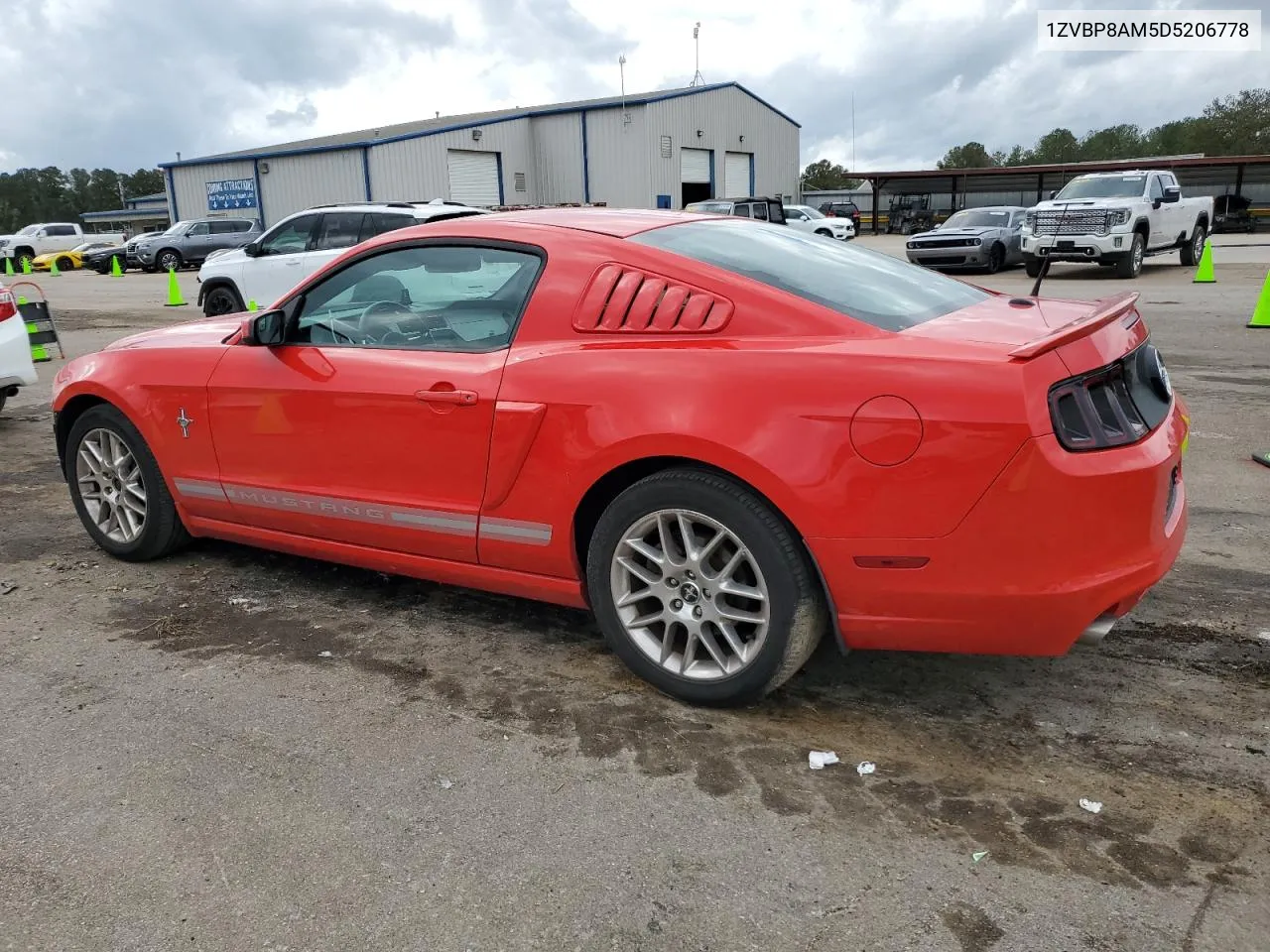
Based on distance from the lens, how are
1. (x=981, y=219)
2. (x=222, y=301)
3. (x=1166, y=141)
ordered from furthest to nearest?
(x=1166, y=141), (x=981, y=219), (x=222, y=301)

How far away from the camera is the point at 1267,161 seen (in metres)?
40.0

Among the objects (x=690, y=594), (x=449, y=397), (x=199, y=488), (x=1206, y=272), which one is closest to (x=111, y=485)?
(x=199, y=488)

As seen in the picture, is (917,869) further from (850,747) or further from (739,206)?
(739,206)

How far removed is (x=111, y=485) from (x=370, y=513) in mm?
1719

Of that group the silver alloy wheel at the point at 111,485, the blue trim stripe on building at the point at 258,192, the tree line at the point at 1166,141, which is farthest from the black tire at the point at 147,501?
the tree line at the point at 1166,141

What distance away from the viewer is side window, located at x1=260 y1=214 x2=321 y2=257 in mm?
12891

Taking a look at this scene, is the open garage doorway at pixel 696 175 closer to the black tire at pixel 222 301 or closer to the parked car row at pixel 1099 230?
the parked car row at pixel 1099 230

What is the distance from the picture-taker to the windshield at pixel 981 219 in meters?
22.8

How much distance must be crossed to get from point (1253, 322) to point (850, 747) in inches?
438

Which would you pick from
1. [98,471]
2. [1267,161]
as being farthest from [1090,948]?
[1267,161]

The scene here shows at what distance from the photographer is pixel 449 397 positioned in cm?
346

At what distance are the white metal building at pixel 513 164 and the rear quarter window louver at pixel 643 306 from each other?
35.9 meters

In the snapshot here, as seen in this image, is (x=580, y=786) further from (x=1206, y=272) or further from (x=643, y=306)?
(x=1206, y=272)

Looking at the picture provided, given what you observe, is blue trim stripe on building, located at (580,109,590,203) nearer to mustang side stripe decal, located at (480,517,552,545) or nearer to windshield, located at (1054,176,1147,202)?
windshield, located at (1054,176,1147,202)
